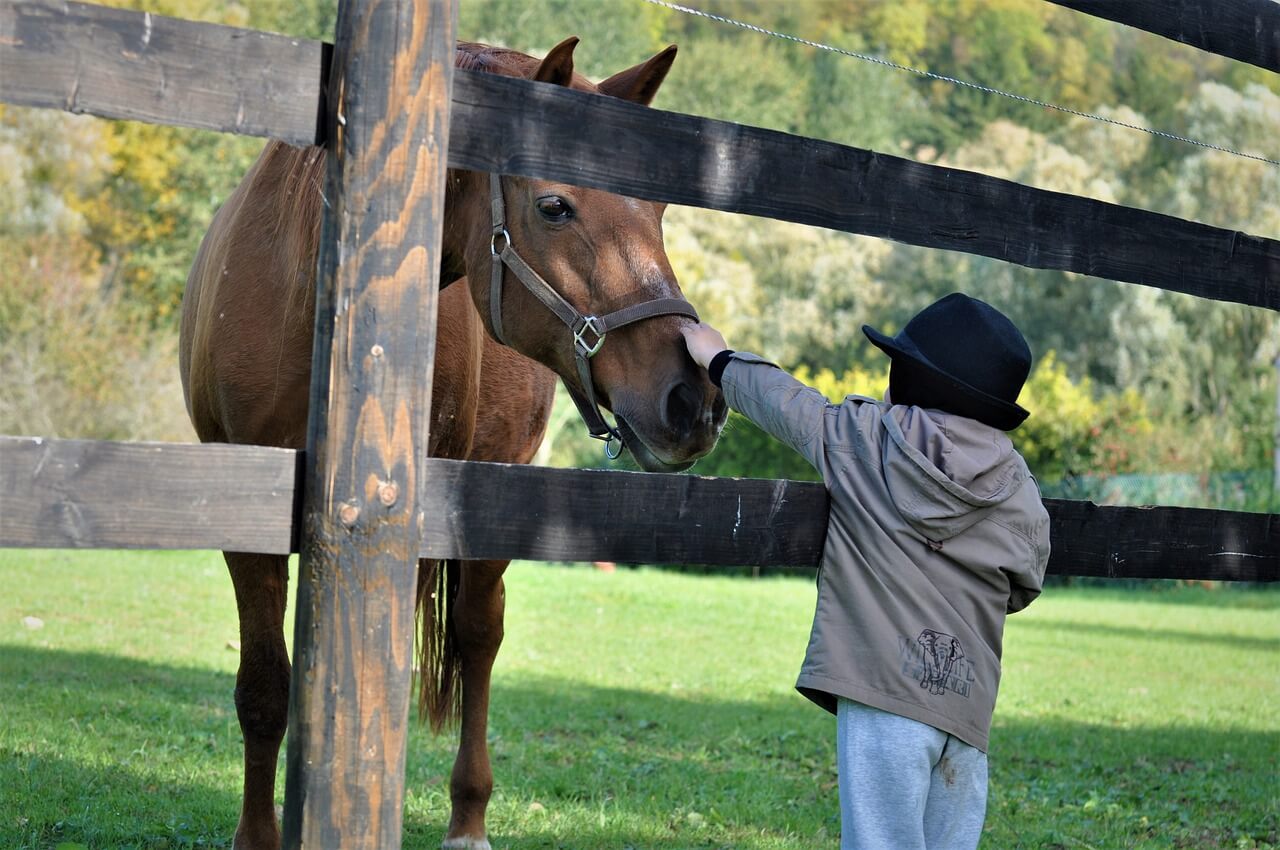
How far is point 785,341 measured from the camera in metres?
40.8

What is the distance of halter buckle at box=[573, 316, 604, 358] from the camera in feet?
10.00

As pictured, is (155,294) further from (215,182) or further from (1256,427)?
(1256,427)

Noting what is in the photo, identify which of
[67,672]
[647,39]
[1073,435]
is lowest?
[67,672]

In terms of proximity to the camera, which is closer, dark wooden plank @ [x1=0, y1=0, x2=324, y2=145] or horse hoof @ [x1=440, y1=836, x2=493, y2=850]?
dark wooden plank @ [x1=0, y1=0, x2=324, y2=145]

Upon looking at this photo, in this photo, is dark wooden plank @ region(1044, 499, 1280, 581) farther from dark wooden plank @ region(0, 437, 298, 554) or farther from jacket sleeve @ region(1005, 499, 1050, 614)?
dark wooden plank @ region(0, 437, 298, 554)

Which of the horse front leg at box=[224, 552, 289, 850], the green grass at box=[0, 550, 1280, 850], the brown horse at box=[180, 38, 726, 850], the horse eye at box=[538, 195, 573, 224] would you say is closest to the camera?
the brown horse at box=[180, 38, 726, 850]

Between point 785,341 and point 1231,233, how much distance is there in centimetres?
3743

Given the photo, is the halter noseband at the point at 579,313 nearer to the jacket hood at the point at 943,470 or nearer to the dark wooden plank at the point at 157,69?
the jacket hood at the point at 943,470

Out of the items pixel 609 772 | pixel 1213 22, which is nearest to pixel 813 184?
pixel 1213 22

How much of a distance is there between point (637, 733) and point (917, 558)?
4610 millimetres

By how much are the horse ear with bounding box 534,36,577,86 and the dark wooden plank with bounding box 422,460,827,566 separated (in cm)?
112

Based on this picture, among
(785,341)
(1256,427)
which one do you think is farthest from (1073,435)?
(785,341)

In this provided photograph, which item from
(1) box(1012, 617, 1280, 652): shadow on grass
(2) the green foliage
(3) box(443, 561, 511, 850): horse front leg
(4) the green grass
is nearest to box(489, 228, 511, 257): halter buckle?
(3) box(443, 561, 511, 850): horse front leg

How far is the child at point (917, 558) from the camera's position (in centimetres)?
269
